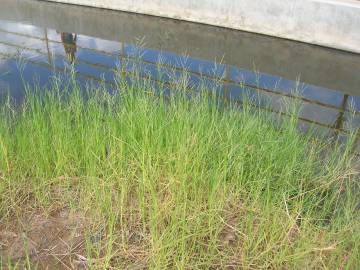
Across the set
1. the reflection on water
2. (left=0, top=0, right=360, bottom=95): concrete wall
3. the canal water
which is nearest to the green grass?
the canal water

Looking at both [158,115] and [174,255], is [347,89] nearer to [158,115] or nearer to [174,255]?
[158,115]

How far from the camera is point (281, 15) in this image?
24.2 feet

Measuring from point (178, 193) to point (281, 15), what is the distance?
5.97 meters

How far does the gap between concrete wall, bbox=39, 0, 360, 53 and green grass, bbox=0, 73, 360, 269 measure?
440 centimetres

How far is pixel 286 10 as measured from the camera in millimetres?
7281

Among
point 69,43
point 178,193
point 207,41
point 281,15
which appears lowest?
point 178,193

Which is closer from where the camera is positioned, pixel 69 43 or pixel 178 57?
pixel 178 57

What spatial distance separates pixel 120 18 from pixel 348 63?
5.03 meters

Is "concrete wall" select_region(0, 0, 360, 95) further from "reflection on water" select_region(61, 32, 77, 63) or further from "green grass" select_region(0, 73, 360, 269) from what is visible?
"green grass" select_region(0, 73, 360, 269)

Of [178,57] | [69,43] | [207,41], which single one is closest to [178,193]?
[178,57]

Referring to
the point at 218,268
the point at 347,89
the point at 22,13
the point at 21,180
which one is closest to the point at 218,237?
the point at 218,268

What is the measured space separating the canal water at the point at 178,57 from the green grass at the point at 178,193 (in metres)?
1.94

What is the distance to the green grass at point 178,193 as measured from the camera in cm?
220

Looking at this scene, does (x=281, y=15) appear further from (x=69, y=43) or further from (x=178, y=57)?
(x=69, y=43)
